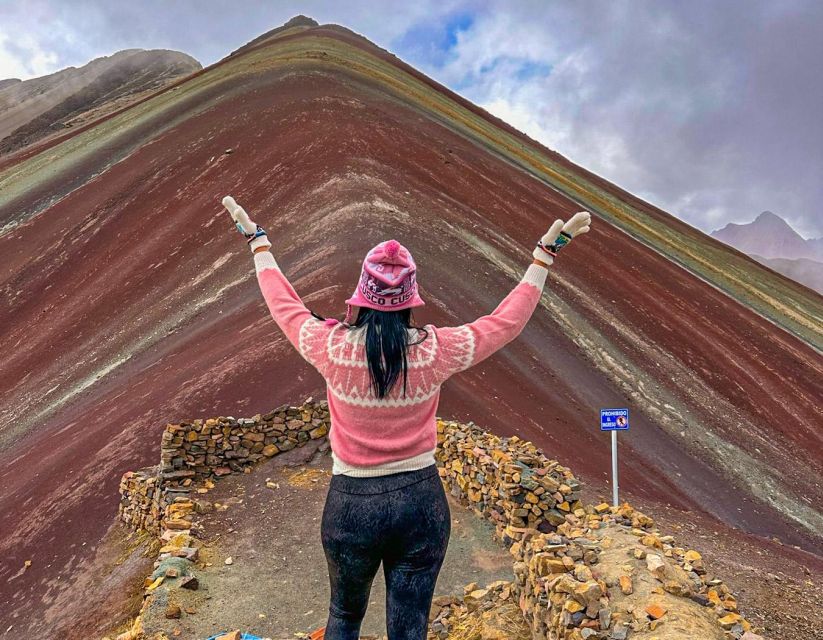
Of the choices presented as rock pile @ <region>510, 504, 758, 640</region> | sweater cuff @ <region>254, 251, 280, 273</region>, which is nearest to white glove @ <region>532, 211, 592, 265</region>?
sweater cuff @ <region>254, 251, 280, 273</region>

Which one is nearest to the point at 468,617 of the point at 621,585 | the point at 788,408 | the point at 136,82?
the point at 621,585

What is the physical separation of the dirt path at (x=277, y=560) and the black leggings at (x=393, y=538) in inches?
132

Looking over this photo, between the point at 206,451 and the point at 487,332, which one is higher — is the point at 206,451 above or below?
above

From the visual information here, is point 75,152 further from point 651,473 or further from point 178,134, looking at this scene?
point 651,473

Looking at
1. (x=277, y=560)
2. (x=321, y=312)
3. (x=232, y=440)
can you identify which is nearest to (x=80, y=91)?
(x=321, y=312)

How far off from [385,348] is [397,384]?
0.48ft

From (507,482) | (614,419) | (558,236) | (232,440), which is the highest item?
(232,440)

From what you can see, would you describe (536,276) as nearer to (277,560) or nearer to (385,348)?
(385,348)

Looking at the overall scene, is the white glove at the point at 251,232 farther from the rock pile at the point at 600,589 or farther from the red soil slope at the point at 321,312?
the red soil slope at the point at 321,312

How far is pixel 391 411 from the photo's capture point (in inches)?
96.6

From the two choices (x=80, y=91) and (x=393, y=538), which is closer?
(x=393, y=538)

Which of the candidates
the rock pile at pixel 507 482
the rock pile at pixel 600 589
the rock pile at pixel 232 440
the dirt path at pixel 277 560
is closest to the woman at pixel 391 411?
the rock pile at pixel 600 589

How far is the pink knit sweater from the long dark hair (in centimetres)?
3

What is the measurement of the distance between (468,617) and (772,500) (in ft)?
37.5
